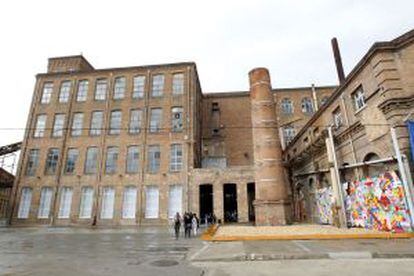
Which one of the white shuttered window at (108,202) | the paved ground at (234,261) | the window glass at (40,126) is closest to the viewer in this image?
the paved ground at (234,261)

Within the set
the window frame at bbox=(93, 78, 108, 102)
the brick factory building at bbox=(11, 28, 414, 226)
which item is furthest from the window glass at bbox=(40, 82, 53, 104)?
the window frame at bbox=(93, 78, 108, 102)

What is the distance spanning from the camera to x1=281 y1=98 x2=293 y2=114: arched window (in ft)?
115

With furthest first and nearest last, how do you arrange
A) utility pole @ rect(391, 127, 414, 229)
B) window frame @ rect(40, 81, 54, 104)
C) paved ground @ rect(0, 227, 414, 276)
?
window frame @ rect(40, 81, 54, 104) < utility pole @ rect(391, 127, 414, 229) < paved ground @ rect(0, 227, 414, 276)

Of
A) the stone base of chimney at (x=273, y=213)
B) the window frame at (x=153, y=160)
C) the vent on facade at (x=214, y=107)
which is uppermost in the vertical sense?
the vent on facade at (x=214, y=107)

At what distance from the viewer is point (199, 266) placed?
25.2 ft

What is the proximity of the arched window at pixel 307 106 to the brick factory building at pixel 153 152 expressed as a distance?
51cm

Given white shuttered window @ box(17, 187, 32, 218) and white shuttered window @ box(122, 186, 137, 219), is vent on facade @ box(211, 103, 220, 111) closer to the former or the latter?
white shuttered window @ box(122, 186, 137, 219)

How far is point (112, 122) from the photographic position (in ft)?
93.6

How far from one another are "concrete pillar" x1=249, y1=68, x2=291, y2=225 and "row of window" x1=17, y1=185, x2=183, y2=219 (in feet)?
28.8

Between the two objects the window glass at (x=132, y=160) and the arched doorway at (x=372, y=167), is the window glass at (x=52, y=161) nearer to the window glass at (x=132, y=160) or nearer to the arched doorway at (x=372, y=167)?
the window glass at (x=132, y=160)

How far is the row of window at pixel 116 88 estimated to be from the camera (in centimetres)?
2919

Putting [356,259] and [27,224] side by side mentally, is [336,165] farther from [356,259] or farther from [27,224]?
[27,224]

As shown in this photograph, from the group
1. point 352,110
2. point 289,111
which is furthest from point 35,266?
point 289,111

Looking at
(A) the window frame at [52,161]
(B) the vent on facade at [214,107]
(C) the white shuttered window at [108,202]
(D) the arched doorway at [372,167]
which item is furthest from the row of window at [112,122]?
(D) the arched doorway at [372,167]
